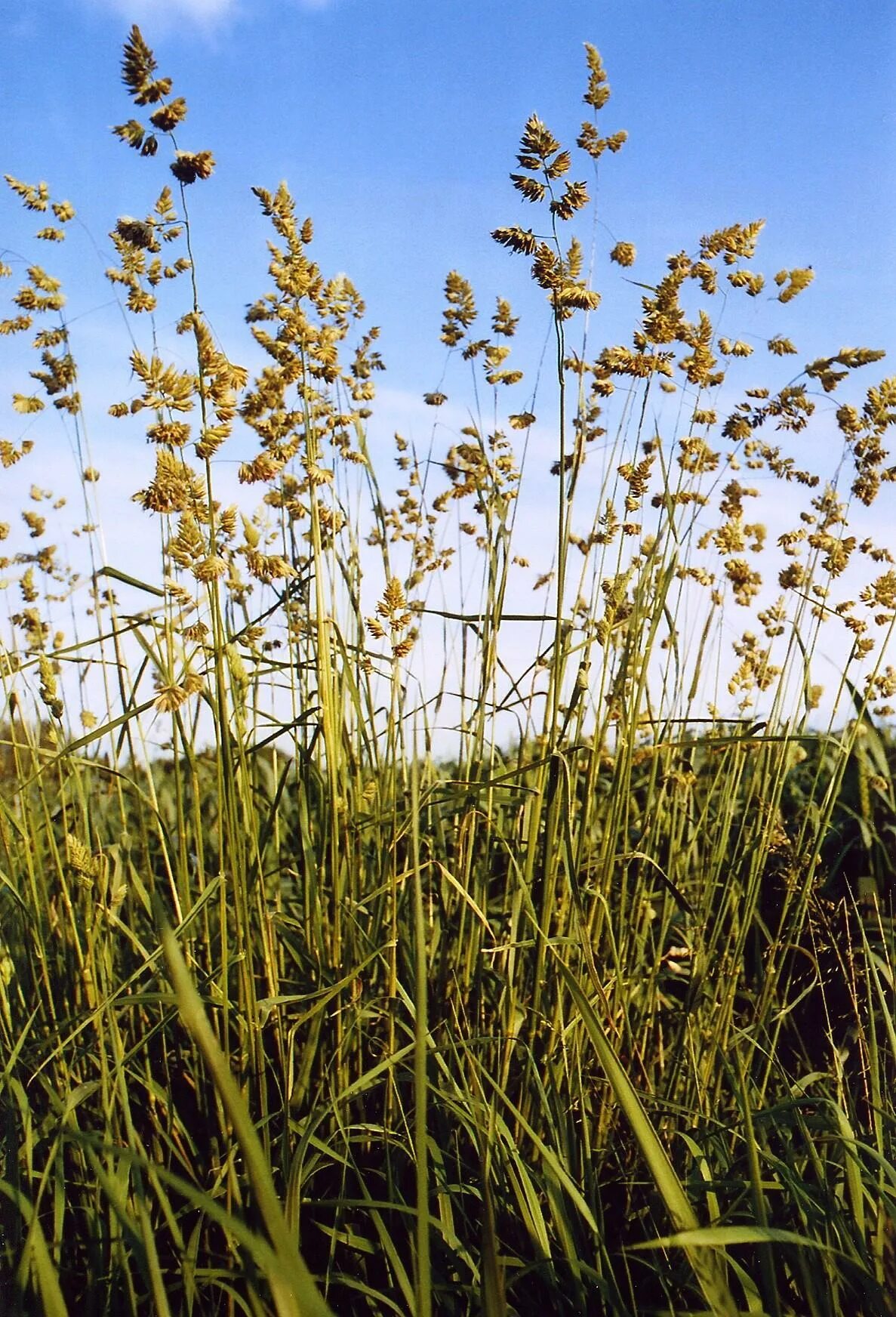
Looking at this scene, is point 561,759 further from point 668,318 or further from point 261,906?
point 668,318

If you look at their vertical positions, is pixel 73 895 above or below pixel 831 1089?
above

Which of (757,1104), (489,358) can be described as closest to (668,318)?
(489,358)

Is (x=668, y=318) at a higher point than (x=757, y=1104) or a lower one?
higher

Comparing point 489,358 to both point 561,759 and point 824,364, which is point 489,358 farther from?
point 561,759

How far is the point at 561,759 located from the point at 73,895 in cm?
112

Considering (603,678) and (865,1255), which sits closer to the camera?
(865,1255)

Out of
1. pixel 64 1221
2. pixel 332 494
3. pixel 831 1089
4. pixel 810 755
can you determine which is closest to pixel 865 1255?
pixel 831 1089

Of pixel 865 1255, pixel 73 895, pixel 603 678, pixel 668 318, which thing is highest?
pixel 668 318

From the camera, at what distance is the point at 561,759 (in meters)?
1.51

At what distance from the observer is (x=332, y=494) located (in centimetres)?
186

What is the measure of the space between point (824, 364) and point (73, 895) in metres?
1.82

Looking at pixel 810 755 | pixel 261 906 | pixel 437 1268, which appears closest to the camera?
pixel 437 1268

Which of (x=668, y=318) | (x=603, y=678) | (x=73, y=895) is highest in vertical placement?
(x=668, y=318)

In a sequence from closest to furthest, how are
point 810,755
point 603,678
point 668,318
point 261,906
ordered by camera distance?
1. point 261,906
2. point 668,318
3. point 603,678
4. point 810,755
